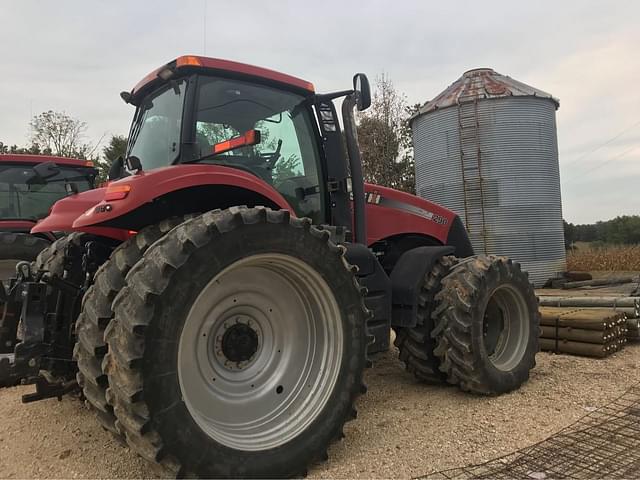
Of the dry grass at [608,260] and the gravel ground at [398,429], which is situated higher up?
the dry grass at [608,260]

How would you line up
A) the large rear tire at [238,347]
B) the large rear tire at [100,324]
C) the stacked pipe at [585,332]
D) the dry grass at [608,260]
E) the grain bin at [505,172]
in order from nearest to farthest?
the large rear tire at [238,347], the large rear tire at [100,324], the stacked pipe at [585,332], the grain bin at [505,172], the dry grass at [608,260]

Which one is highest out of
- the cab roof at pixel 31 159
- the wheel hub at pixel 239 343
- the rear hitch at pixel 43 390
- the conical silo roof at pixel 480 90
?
the conical silo roof at pixel 480 90

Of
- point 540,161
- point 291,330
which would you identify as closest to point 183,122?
point 291,330

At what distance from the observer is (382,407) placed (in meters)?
4.17

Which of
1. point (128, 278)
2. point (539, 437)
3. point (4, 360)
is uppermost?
point (128, 278)

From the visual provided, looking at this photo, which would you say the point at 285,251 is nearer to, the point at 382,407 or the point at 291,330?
the point at 291,330

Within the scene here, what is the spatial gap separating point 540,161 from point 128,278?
12924 mm

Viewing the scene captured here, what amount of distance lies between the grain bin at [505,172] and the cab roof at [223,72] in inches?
393

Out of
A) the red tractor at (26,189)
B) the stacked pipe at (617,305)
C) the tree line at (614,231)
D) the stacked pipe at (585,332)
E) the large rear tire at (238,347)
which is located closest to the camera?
the large rear tire at (238,347)

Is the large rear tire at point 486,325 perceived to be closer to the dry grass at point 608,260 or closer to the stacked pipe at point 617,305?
the stacked pipe at point 617,305

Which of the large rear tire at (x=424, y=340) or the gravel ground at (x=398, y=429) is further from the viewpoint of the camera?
the large rear tire at (x=424, y=340)

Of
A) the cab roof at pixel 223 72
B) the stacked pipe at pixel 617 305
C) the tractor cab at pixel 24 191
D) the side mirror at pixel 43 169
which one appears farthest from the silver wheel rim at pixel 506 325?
the tractor cab at pixel 24 191

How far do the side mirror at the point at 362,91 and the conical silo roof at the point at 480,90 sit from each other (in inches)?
404

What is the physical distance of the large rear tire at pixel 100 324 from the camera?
2.63 m
